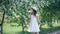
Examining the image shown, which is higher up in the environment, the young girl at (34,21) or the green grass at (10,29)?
the young girl at (34,21)

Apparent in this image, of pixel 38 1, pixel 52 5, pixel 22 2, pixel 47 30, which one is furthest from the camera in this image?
pixel 47 30

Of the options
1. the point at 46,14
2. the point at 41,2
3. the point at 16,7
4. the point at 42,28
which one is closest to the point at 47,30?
the point at 42,28

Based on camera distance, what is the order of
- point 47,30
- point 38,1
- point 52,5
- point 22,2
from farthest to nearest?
point 47,30
point 52,5
point 38,1
point 22,2

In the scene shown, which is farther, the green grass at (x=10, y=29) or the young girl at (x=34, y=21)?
the green grass at (x=10, y=29)

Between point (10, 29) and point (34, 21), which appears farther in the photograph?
point (10, 29)

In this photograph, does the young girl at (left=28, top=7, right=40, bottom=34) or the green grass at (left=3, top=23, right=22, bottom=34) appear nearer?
the young girl at (left=28, top=7, right=40, bottom=34)

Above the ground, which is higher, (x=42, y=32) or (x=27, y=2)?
(x=27, y=2)

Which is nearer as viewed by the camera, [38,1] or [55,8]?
[38,1]

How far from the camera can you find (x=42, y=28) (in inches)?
581

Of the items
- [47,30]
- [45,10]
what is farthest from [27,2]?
[47,30]

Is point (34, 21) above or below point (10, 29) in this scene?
above

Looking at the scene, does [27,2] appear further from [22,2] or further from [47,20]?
[47,20]

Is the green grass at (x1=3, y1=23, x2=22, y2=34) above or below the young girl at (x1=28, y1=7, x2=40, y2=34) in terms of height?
below

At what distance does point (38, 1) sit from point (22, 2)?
3.96ft
